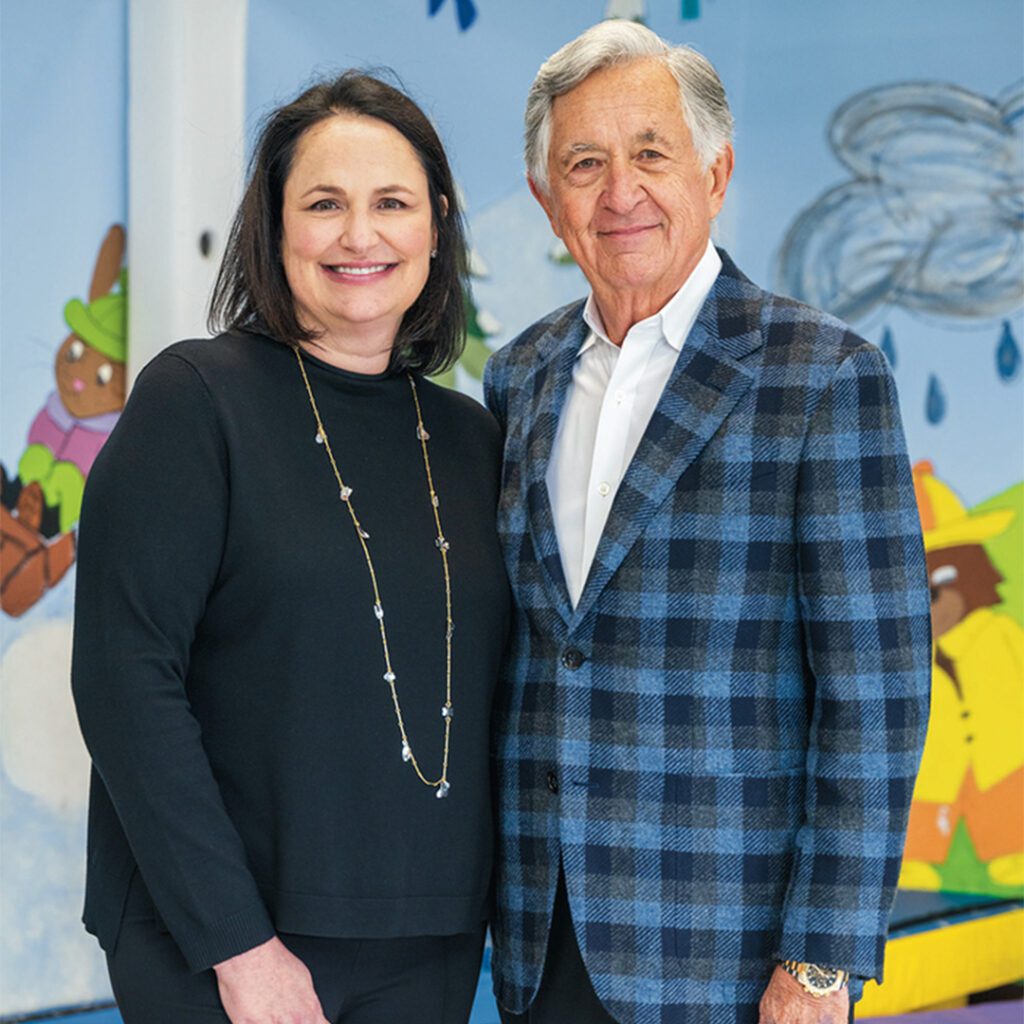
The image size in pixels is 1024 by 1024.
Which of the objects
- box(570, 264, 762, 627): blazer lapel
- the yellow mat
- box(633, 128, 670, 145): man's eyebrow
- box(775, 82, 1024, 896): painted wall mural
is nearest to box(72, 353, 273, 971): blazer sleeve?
box(570, 264, 762, 627): blazer lapel

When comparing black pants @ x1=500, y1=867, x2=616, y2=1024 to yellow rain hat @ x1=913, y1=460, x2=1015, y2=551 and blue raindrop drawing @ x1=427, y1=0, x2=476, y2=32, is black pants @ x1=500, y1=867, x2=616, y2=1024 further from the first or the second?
yellow rain hat @ x1=913, y1=460, x2=1015, y2=551

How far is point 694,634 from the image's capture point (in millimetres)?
1806

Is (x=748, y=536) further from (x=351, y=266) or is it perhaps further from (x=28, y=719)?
(x=28, y=719)

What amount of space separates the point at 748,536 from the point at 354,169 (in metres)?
0.73

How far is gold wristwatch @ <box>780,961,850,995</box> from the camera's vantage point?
1.75 meters

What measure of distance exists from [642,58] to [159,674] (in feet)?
3.39

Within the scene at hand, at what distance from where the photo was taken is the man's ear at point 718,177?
2039 millimetres

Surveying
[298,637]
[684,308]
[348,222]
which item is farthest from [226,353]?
[684,308]

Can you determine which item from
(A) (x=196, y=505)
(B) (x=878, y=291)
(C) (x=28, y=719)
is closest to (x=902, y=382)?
(B) (x=878, y=291)

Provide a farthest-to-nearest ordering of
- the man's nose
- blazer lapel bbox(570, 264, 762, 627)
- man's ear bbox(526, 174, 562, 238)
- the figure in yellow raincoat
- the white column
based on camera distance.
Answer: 1. the figure in yellow raincoat
2. the white column
3. man's ear bbox(526, 174, 562, 238)
4. the man's nose
5. blazer lapel bbox(570, 264, 762, 627)

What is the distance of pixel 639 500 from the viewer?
184 cm

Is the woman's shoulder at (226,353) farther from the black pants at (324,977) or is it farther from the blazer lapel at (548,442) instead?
the black pants at (324,977)

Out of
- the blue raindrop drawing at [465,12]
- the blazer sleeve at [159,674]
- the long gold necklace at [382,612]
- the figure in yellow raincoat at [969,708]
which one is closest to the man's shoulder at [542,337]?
the long gold necklace at [382,612]

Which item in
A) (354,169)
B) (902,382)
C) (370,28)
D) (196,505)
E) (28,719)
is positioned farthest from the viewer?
(902,382)
